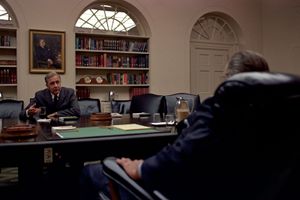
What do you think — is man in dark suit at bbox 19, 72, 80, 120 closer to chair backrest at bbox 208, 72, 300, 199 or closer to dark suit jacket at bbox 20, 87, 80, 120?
dark suit jacket at bbox 20, 87, 80, 120

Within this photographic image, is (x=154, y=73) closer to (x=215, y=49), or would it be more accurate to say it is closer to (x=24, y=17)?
(x=215, y=49)

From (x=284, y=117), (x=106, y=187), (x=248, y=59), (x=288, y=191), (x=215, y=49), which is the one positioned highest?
(x=215, y=49)

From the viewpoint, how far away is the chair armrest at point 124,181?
49.7 inches

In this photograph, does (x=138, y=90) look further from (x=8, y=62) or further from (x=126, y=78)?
(x=8, y=62)

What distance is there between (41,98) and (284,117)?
3.18 m

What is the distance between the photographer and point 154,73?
6414 mm

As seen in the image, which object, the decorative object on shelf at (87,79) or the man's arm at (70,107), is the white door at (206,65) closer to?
the decorative object on shelf at (87,79)

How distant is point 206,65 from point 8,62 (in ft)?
12.5

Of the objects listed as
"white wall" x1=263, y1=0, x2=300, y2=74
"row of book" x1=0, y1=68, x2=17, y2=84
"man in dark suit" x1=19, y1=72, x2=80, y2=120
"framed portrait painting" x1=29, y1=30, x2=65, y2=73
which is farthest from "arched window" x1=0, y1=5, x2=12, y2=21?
"white wall" x1=263, y1=0, x2=300, y2=74

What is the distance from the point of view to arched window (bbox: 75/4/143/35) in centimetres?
614

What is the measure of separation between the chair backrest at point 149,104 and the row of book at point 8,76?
7.33ft

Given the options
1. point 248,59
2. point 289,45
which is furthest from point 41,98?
point 289,45

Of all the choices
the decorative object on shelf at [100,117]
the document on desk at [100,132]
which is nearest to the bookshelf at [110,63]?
the decorative object on shelf at [100,117]

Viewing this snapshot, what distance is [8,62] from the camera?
5492 mm
